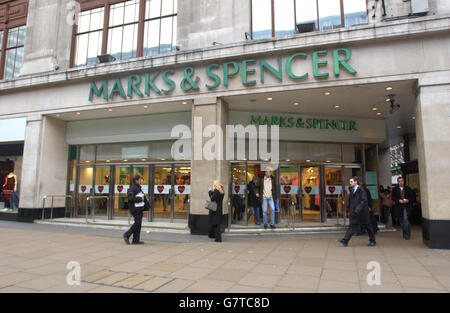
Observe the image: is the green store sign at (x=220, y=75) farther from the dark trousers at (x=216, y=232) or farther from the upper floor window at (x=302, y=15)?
the dark trousers at (x=216, y=232)

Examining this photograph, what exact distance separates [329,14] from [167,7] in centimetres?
616

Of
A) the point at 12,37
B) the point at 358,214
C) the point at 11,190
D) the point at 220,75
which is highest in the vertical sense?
the point at 12,37

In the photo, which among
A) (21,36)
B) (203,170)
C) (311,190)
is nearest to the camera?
(203,170)

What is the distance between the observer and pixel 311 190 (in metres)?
11.9

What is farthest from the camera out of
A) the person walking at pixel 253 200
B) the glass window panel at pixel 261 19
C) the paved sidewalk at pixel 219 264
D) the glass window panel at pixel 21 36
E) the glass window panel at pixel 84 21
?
the glass window panel at pixel 21 36

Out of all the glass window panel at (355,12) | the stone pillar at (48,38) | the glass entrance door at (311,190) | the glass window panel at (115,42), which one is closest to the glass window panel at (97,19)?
the glass window panel at (115,42)

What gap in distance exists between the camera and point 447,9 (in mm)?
7906

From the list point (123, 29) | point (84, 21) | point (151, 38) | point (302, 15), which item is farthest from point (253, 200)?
point (84, 21)

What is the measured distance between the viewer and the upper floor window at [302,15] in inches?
376

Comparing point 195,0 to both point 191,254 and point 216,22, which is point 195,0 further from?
point 191,254

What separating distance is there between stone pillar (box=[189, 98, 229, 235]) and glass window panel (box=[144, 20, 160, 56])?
3.43 meters

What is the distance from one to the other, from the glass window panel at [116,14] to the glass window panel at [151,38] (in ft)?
4.50

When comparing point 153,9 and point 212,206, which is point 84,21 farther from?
point 212,206

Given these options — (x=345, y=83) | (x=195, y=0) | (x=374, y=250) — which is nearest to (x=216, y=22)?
(x=195, y=0)
